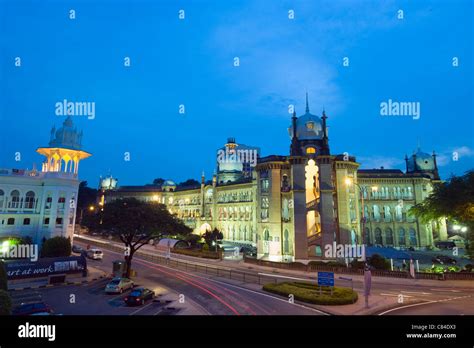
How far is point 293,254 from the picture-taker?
5194 cm

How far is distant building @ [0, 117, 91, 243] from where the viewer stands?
4250 cm

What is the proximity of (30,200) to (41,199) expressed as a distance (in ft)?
5.09

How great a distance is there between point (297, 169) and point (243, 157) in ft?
184

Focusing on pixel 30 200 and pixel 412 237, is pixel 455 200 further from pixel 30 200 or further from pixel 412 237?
pixel 30 200

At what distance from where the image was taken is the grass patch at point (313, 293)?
22.6m

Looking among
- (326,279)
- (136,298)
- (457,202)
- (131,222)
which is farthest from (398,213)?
(136,298)

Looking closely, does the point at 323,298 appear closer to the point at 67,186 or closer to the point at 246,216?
the point at 67,186

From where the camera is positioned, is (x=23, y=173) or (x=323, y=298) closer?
(x=323, y=298)

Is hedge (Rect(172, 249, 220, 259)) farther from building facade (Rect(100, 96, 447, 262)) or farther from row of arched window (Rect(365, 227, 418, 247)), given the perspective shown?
row of arched window (Rect(365, 227, 418, 247))

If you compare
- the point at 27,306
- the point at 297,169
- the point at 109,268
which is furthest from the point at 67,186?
the point at 297,169

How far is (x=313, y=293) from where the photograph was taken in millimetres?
24812

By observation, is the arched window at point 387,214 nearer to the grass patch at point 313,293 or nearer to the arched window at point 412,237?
the arched window at point 412,237

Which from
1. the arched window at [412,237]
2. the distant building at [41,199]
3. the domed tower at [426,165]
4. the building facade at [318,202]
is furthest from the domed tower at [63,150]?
the domed tower at [426,165]

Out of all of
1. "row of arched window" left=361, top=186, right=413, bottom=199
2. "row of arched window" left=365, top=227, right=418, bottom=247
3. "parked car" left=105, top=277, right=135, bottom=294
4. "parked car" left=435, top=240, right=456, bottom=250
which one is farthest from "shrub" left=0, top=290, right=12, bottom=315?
"parked car" left=435, top=240, right=456, bottom=250
